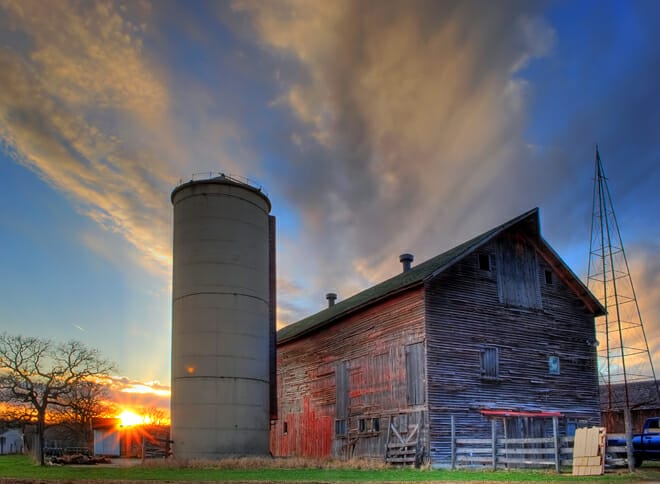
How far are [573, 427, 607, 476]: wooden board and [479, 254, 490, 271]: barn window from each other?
9.59m

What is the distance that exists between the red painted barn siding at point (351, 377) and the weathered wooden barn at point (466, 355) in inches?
2.9

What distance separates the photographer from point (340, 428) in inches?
1212

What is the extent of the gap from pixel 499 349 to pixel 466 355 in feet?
6.02

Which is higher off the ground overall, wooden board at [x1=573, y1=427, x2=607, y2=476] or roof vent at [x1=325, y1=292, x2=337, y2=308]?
roof vent at [x1=325, y1=292, x2=337, y2=308]

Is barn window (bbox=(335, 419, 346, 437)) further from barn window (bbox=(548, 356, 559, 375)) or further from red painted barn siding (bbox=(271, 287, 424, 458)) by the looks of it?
barn window (bbox=(548, 356, 559, 375))

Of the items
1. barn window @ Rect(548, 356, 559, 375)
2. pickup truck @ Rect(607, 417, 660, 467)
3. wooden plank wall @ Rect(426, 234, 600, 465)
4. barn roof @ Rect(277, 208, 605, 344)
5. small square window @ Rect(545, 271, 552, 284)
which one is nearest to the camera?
pickup truck @ Rect(607, 417, 660, 467)

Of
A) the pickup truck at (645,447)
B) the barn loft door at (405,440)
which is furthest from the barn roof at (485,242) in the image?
the pickup truck at (645,447)

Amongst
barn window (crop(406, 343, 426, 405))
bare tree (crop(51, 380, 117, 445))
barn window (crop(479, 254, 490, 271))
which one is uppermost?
barn window (crop(479, 254, 490, 271))

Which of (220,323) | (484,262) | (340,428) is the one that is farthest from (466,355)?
(220,323)

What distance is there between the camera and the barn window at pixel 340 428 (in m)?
30.5

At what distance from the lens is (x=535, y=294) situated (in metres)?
29.5

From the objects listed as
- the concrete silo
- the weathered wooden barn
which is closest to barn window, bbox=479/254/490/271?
the weathered wooden barn

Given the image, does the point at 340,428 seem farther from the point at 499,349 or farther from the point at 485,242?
the point at 485,242

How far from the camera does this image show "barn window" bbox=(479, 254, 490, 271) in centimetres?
2812
